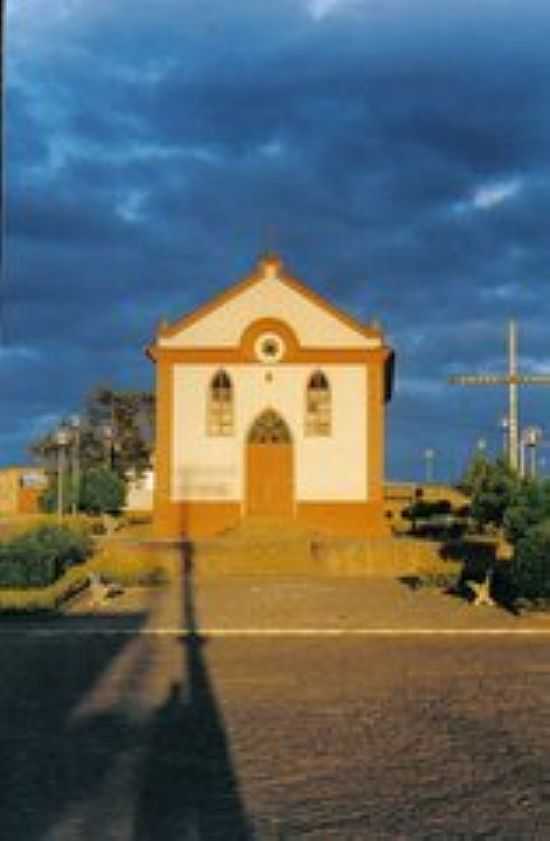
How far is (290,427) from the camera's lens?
1916 inches

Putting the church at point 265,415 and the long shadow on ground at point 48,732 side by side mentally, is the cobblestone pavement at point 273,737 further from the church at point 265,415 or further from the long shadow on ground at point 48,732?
the church at point 265,415

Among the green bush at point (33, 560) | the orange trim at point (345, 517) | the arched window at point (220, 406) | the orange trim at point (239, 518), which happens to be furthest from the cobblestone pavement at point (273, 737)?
the arched window at point (220, 406)

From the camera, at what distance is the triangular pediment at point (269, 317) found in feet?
159

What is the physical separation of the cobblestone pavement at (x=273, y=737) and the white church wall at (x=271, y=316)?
28168mm

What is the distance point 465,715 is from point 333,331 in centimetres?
3598

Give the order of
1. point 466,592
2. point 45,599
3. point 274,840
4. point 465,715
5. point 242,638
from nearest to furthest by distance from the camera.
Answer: point 274,840, point 465,715, point 242,638, point 45,599, point 466,592

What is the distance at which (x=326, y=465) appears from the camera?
48562 millimetres

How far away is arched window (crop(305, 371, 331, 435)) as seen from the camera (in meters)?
48.5

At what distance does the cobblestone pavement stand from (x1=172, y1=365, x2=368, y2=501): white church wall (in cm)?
2755

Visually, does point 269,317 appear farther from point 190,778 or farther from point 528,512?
point 190,778

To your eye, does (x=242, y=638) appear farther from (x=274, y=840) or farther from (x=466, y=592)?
(x=274, y=840)

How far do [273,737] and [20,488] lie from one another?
63.7 m

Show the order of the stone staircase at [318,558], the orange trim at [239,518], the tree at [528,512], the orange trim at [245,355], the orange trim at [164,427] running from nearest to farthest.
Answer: the tree at [528,512], the stone staircase at [318,558], the orange trim at [239,518], the orange trim at [245,355], the orange trim at [164,427]

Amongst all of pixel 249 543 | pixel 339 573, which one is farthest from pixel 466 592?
pixel 249 543
